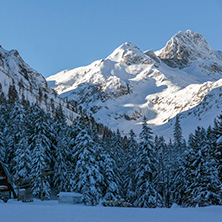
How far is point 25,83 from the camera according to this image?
6486 inches

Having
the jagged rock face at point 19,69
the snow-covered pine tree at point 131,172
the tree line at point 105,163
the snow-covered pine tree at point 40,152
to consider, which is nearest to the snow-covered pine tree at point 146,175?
the tree line at point 105,163

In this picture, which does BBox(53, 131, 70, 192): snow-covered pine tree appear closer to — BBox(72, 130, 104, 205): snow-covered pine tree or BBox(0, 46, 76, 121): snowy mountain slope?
BBox(72, 130, 104, 205): snow-covered pine tree

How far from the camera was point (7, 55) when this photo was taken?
186625mm

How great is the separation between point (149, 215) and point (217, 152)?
606 inches

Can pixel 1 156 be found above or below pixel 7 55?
below

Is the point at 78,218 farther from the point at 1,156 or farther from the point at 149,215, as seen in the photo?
the point at 1,156

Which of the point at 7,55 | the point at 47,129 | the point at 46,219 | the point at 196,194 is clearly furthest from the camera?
the point at 7,55

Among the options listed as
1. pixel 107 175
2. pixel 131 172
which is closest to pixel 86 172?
pixel 107 175

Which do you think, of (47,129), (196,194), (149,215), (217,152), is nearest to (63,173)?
(47,129)

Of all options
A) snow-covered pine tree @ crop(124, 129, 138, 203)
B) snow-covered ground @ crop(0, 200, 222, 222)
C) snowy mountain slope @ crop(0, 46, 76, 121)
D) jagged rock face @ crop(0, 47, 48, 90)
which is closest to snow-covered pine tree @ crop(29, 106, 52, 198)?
snow-covered pine tree @ crop(124, 129, 138, 203)

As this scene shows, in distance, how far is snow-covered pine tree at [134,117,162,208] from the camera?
35.8 meters

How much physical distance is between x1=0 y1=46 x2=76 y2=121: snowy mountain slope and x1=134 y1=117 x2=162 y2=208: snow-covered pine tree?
99.2 metres

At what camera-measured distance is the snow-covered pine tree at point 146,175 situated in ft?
117

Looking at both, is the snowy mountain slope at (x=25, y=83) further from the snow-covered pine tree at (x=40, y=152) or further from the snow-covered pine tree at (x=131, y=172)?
the snow-covered pine tree at (x=131, y=172)
